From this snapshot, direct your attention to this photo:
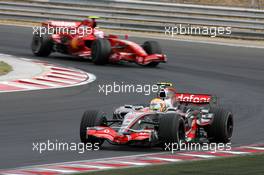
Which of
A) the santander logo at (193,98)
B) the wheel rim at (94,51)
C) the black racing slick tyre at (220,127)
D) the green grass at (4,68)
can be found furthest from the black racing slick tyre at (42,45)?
the black racing slick tyre at (220,127)

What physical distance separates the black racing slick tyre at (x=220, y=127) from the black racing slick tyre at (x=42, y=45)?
499 inches

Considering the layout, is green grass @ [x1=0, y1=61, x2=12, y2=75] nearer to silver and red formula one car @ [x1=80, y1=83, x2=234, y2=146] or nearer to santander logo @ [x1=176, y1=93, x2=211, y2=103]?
santander logo @ [x1=176, y1=93, x2=211, y2=103]

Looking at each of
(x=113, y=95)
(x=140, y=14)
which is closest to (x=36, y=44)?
(x=140, y=14)

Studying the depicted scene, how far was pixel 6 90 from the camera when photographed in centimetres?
2000

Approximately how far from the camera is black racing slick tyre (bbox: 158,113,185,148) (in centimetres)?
1420

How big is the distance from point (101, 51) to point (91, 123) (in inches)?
445

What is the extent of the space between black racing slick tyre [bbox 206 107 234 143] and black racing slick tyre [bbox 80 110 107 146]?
1.79m

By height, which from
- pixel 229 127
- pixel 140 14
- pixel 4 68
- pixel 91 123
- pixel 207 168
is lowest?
pixel 140 14

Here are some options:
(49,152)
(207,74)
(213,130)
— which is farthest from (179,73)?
(49,152)

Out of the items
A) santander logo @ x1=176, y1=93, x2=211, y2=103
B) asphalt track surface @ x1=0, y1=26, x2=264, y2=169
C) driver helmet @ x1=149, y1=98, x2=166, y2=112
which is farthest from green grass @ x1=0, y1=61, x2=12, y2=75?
driver helmet @ x1=149, y1=98, x2=166, y2=112

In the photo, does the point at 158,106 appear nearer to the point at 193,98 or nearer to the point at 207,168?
the point at 193,98

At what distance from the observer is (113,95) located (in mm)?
21016

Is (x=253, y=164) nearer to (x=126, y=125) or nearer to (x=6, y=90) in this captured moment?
(x=126, y=125)

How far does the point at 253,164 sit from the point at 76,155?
284 cm
